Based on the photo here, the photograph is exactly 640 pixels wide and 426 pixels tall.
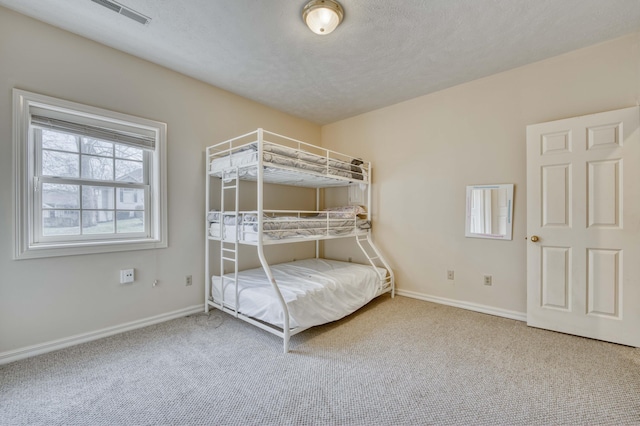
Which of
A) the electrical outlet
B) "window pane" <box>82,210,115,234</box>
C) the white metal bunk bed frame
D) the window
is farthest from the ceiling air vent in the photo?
the electrical outlet

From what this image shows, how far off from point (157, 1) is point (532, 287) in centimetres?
391

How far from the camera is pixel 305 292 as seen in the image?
235 centimetres

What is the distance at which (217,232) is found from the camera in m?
2.82

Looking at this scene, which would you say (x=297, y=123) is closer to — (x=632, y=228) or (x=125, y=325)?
(x=125, y=325)

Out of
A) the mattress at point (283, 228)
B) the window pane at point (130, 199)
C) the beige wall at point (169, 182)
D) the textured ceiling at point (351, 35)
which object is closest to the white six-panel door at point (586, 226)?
the textured ceiling at point (351, 35)

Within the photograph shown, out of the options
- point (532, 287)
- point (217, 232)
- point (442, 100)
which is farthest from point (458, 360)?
point (442, 100)

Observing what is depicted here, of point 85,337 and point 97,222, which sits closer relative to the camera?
point 85,337

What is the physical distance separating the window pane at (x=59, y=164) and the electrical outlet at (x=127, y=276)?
93 centimetres

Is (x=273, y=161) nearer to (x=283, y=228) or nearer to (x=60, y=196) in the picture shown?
(x=283, y=228)

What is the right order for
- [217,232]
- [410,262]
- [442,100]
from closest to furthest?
[217,232] < [442,100] < [410,262]

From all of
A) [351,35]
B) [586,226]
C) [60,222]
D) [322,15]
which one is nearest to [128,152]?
[60,222]

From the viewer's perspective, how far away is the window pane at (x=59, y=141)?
214 cm

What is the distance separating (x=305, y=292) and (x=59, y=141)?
2.45 meters

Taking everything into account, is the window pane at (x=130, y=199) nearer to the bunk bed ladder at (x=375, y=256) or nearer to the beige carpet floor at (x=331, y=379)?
the beige carpet floor at (x=331, y=379)
